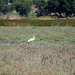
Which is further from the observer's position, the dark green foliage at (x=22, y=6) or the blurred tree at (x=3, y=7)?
the dark green foliage at (x=22, y=6)

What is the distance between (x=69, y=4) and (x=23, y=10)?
17.0m

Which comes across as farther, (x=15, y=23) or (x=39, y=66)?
(x=15, y=23)

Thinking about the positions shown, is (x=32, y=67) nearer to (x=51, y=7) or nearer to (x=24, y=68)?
(x=24, y=68)

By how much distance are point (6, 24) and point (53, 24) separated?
5952mm

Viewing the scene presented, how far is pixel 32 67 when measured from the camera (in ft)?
19.2

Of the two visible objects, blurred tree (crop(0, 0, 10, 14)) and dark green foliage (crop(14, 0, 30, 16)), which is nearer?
blurred tree (crop(0, 0, 10, 14))

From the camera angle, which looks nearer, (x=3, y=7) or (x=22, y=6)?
(x=3, y=7)

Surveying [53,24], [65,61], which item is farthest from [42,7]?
[65,61]

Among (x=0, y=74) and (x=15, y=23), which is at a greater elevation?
(x=0, y=74)

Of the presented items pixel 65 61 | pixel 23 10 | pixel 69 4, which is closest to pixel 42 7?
pixel 23 10

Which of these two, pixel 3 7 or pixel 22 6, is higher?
pixel 3 7

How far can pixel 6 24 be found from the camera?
88.1ft

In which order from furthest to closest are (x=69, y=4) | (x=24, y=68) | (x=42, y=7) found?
(x=42, y=7)
(x=69, y=4)
(x=24, y=68)

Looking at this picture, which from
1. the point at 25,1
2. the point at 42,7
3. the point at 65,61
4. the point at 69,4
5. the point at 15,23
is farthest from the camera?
the point at 25,1
